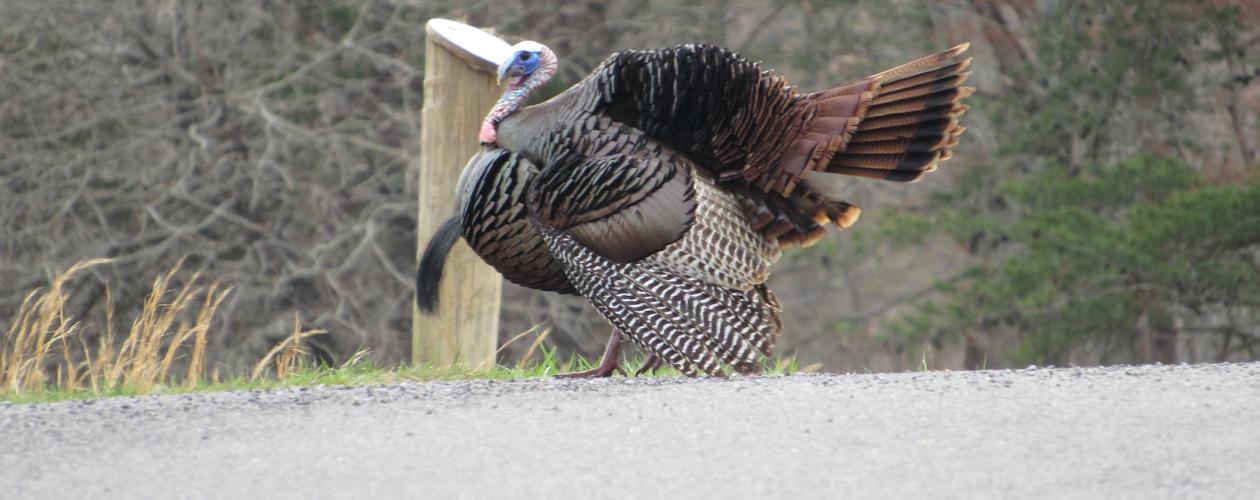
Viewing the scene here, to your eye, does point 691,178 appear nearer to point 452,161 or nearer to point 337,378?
point 452,161

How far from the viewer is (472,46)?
6.12 metres

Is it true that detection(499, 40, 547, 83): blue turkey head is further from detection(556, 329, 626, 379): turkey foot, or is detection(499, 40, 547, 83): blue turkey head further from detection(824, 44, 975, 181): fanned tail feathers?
detection(824, 44, 975, 181): fanned tail feathers

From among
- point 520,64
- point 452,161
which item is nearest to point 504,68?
point 520,64

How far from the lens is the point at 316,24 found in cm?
1209

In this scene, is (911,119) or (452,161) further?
(452,161)

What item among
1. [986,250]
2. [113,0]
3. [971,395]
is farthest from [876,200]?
[971,395]

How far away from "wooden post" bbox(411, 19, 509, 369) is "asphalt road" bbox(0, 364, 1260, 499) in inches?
51.5

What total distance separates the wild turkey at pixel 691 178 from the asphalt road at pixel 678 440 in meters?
0.52

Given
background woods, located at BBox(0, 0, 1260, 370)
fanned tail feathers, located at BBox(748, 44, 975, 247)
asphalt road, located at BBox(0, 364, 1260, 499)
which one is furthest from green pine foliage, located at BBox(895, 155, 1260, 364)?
asphalt road, located at BBox(0, 364, 1260, 499)

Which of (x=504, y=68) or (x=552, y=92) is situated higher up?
(x=504, y=68)

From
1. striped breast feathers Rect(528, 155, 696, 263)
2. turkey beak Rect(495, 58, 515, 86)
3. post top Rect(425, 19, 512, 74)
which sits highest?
post top Rect(425, 19, 512, 74)

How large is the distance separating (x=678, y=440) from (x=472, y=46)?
101 inches

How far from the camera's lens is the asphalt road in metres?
3.61

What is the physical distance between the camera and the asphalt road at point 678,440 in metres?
3.61
